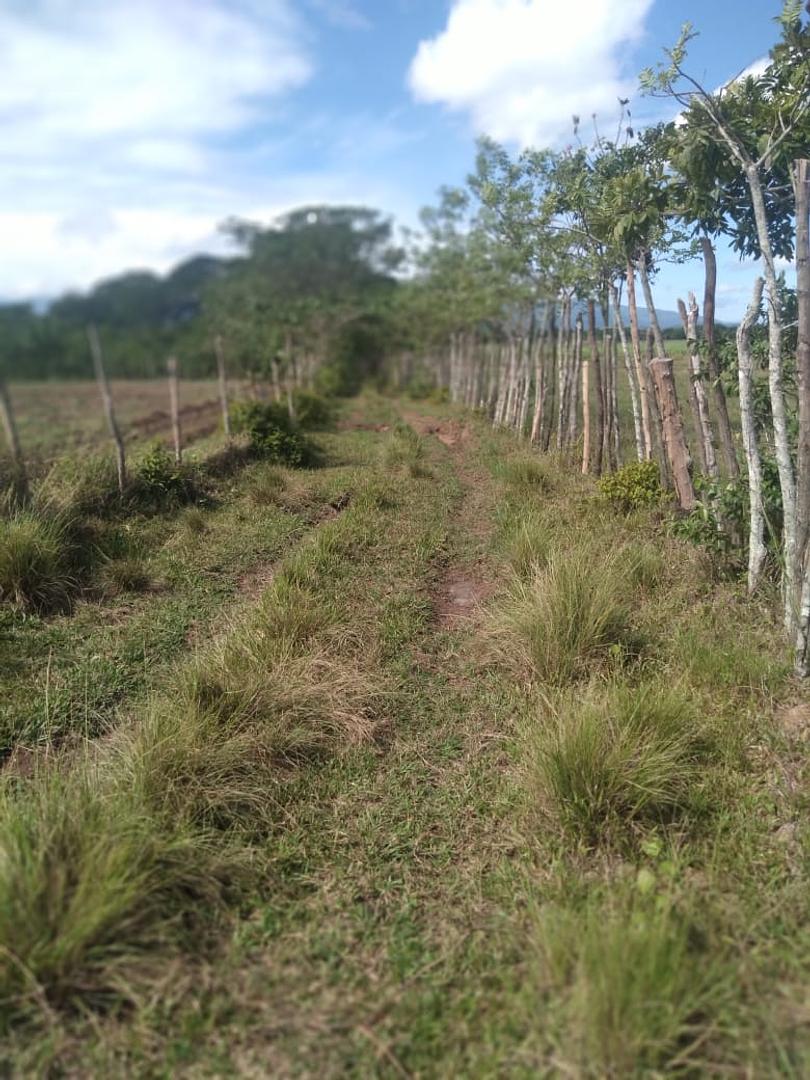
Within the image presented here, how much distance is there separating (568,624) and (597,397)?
174 inches

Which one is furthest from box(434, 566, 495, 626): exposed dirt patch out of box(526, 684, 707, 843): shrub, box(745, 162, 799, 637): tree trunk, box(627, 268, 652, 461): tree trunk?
box(627, 268, 652, 461): tree trunk

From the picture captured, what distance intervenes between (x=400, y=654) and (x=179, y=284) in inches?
88.4

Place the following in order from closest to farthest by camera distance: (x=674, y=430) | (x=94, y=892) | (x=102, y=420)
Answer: (x=94, y=892) < (x=674, y=430) < (x=102, y=420)

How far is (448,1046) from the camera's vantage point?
169 centimetres

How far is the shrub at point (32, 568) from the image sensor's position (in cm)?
431

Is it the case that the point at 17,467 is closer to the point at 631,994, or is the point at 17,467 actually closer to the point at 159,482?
the point at 159,482

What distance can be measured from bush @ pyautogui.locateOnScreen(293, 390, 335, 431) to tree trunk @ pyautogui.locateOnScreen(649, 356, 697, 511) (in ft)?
28.5

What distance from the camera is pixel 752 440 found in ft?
11.9

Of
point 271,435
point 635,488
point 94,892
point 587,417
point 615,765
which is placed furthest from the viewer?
point 271,435

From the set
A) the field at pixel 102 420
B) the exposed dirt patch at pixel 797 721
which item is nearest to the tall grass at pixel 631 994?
the exposed dirt patch at pixel 797 721

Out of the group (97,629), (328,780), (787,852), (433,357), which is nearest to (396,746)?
(328,780)

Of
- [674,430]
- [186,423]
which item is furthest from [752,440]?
[186,423]

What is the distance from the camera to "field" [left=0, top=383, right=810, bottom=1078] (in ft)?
5.51

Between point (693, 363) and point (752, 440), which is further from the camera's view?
point (693, 363)
